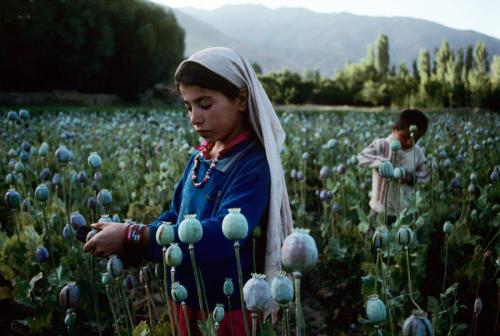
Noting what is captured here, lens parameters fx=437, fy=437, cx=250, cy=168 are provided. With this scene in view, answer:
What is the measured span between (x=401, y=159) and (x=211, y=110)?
276 cm

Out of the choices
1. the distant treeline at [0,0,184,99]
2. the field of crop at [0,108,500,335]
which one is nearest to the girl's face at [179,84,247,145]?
the field of crop at [0,108,500,335]

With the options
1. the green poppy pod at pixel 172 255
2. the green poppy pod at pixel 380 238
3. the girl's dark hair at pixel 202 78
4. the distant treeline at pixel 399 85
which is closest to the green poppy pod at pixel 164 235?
the green poppy pod at pixel 172 255

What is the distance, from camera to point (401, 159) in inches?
159

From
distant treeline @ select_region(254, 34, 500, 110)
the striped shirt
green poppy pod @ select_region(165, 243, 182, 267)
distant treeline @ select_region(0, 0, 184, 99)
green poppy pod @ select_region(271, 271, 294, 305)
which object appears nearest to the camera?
green poppy pod @ select_region(271, 271, 294, 305)

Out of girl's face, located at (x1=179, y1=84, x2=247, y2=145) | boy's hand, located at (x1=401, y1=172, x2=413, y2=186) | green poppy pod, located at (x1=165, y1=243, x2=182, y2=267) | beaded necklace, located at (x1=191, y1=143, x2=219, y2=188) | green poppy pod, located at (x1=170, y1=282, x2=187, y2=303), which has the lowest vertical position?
boy's hand, located at (x1=401, y1=172, x2=413, y2=186)

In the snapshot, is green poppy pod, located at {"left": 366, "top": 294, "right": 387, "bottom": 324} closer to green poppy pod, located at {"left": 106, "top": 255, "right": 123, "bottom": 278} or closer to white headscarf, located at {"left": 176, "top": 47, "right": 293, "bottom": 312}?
white headscarf, located at {"left": 176, "top": 47, "right": 293, "bottom": 312}

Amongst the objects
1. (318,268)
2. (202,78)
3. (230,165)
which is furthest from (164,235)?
(318,268)

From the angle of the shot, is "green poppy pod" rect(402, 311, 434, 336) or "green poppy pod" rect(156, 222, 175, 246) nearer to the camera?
"green poppy pod" rect(402, 311, 434, 336)

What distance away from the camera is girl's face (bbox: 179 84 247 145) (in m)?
1.76

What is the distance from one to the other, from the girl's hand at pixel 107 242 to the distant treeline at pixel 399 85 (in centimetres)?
1770

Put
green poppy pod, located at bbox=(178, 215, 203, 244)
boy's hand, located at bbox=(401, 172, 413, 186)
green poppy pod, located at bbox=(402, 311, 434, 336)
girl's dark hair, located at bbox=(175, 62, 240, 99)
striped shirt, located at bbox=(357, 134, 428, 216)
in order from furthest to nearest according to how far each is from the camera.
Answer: striped shirt, located at bbox=(357, 134, 428, 216) < boy's hand, located at bbox=(401, 172, 413, 186) < girl's dark hair, located at bbox=(175, 62, 240, 99) < green poppy pod, located at bbox=(178, 215, 203, 244) < green poppy pod, located at bbox=(402, 311, 434, 336)

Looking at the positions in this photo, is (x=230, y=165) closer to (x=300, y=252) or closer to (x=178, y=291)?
(x=178, y=291)

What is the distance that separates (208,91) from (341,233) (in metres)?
2.32

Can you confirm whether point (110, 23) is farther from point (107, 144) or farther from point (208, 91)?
point (208, 91)
